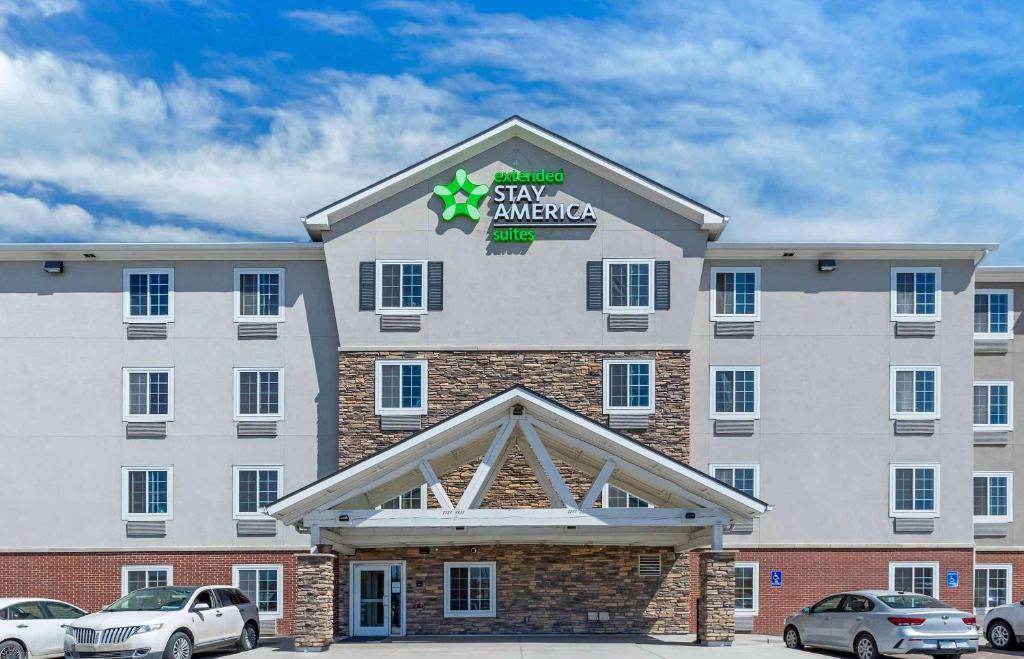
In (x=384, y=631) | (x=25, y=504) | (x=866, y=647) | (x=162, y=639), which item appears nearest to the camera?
(x=162, y=639)

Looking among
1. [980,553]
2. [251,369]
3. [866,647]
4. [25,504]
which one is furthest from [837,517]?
[25,504]

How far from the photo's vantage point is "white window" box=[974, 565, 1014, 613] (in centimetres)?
2956

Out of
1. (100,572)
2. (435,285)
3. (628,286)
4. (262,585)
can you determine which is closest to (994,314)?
(628,286)

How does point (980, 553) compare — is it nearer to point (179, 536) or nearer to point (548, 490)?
point (548, 490)

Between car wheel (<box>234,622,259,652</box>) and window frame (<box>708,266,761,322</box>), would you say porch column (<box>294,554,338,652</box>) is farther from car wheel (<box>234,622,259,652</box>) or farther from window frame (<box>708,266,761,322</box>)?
window frame (<box>708,266,761,322</box>)

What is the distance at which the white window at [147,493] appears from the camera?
28438 millimetres

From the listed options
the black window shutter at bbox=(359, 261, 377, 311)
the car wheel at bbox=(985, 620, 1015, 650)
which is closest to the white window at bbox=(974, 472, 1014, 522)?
the car wheel at bbox=(985, 620, 1015, 650)

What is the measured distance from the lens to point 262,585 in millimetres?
28281

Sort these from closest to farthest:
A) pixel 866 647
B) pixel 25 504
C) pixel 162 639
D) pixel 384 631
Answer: pixel 162 639, pixel 866 647, pixel 384 631, pixel 25 504

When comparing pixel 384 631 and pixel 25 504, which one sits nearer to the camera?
pixel 384 631

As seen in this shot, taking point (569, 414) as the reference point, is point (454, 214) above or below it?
above

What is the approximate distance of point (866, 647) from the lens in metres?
21.4

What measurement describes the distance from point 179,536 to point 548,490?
11495mm

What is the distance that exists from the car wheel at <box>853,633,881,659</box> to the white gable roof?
11.2 meters
